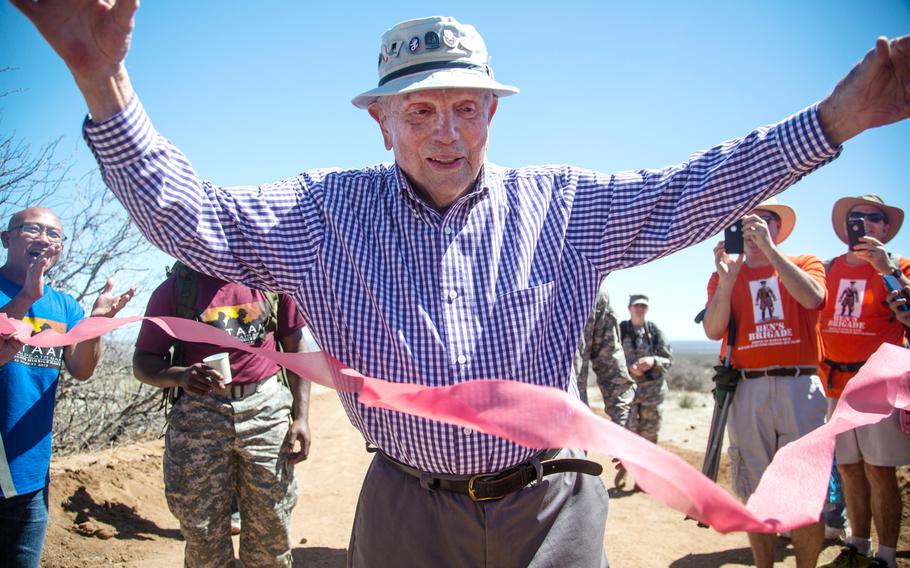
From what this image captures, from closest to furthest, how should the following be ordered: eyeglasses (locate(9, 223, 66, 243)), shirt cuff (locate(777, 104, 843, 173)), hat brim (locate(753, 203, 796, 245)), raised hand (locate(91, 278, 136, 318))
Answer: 1. shirt cuff (locate(777, 104, 843, 173))
2. raised hand (locate(91, 278, 136, 318))
3. eyeglasses (locate(9, 223, 66, 243))
4. hat brim (locate(753, 203, 796, 245))

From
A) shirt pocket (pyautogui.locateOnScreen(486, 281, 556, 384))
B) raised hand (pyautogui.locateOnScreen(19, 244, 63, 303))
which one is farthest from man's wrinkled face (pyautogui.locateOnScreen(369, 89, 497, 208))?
raised hand (pyautogui.locateOnScreen(19, 244, 63, 303))

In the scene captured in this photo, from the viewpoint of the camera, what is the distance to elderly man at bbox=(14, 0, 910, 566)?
2098 millimetres

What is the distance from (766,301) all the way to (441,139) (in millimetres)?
3543

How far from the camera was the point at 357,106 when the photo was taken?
2.65 m

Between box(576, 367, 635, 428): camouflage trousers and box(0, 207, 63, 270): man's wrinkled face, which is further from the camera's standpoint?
box(576, 367, 635, 428): camouflage trousers

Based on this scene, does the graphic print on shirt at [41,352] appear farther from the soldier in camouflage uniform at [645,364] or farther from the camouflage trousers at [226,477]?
the soldier in camouflage uniform at [645,364]

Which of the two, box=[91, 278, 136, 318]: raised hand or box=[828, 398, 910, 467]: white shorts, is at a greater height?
box=[91, 278, 136, 318]: raised hand

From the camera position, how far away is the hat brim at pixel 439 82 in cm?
220

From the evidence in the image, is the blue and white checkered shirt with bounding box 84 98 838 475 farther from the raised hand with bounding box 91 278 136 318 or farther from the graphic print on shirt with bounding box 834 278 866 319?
the graphic print on shirt with bounding box 834 278 866 319

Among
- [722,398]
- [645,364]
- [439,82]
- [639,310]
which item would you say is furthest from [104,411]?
[439,82]

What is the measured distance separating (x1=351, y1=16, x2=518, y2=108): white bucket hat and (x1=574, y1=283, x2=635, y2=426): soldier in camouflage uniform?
374 centimetres

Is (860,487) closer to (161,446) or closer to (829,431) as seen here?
(829,431)

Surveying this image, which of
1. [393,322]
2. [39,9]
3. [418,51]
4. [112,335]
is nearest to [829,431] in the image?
[393,322]

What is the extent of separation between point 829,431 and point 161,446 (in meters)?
8.55
